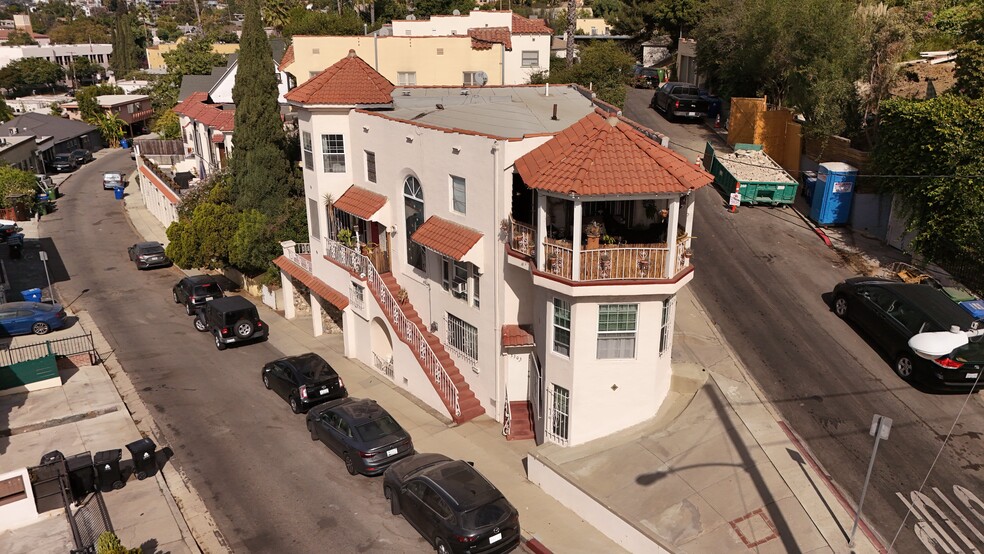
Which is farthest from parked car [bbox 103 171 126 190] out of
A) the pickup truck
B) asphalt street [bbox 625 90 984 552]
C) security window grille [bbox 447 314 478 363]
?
asphalt street [bbox 625 90 984 552]

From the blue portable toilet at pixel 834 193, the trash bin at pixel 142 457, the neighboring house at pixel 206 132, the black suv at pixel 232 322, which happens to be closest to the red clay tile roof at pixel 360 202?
the black suv at pixel 232 322

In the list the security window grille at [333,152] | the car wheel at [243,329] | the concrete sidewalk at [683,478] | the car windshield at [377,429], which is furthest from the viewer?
the car wheel at [243,329]

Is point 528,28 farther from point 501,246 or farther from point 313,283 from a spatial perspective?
point 501,246

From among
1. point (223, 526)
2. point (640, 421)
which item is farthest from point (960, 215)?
point (223, 526)

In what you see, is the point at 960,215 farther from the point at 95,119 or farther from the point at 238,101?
the point at 95,119

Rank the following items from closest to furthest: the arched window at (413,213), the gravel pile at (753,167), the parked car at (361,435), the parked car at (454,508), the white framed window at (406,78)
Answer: the parked car at (454,508)
the parked car at (361,435)
the arched window at (413,213)
the gravel pile at (753,167)
the white framed window at (406,78)

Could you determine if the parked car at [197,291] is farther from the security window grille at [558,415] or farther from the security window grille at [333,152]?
the security window grille at [558,415]

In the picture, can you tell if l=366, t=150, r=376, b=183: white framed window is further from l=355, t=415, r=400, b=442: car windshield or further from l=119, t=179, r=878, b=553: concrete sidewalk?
l=355, t=415, r=400, b=442: car windshield
